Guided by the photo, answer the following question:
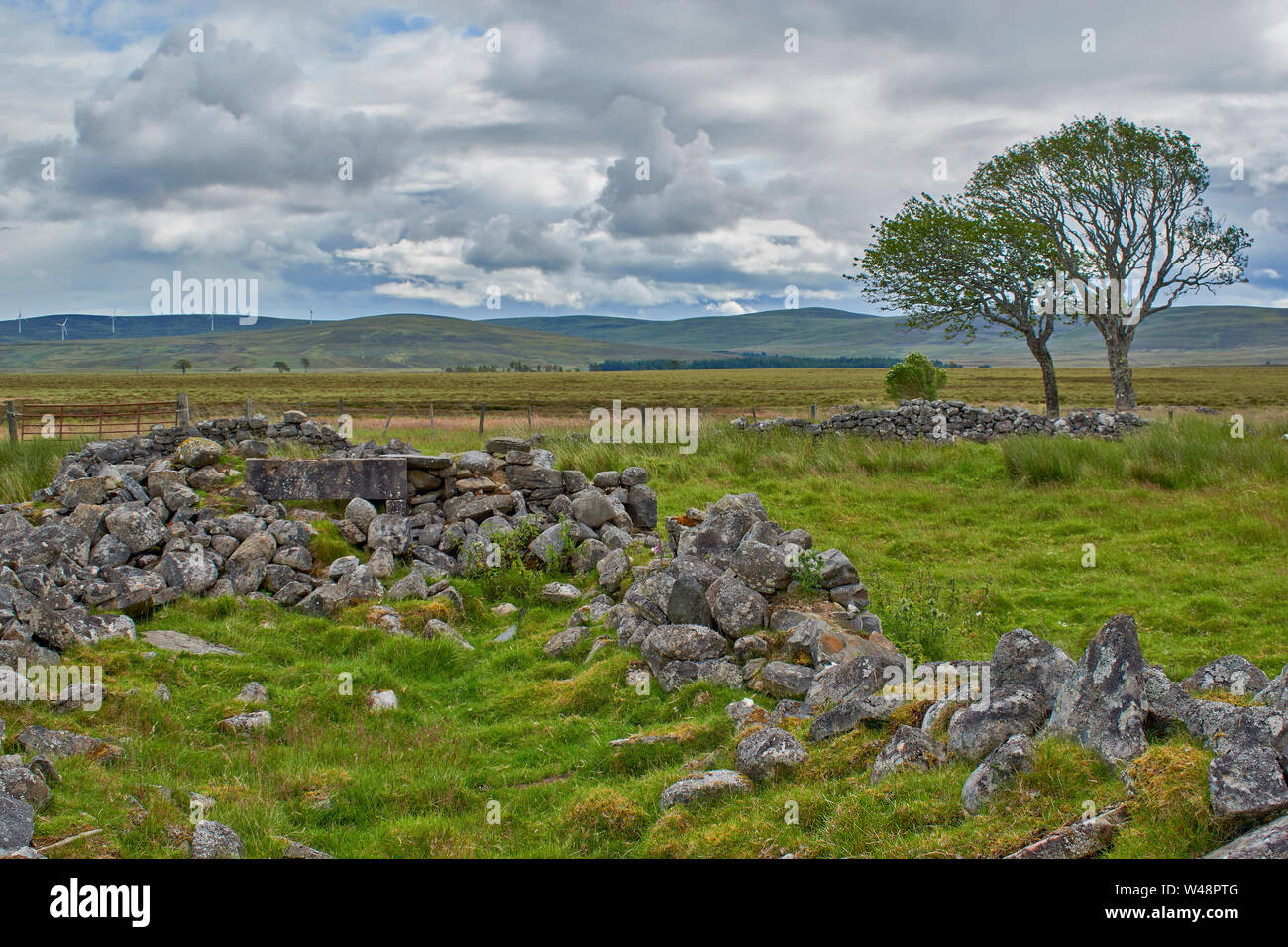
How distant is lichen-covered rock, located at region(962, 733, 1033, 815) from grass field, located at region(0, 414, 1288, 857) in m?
Answer: 0.08

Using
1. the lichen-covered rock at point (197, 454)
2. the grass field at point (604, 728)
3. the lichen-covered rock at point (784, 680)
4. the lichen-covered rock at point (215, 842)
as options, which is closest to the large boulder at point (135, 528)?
the grass field at point (604, 728)

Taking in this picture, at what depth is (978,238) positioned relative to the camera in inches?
1192

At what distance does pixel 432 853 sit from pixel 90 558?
6.88 metres

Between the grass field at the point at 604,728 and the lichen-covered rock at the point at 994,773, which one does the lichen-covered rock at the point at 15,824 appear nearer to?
the grass field at the point at 604,728

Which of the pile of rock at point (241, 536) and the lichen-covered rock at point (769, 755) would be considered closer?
the lichen-covered rock at point (769, 755)

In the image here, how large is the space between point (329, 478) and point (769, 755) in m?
8.50

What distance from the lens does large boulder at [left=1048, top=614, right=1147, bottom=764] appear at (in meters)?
4.25

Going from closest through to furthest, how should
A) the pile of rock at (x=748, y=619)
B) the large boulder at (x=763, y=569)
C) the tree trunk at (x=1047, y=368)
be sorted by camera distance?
1. the pile of rock at (x=748, y=619)
2. the large boulder at (x=763, y=569)
3. the tree trunk at (x=1047, y=368)

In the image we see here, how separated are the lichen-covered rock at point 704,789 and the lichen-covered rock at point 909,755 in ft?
2.47

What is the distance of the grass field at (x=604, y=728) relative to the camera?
429cm

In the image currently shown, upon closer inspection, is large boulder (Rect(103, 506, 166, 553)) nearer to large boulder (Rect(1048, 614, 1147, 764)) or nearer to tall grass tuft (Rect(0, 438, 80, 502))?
tall grass tuft (Rect(0, 438, 80, 502))

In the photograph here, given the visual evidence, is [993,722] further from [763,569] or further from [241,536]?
[241,536]

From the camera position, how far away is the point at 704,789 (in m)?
5.07
